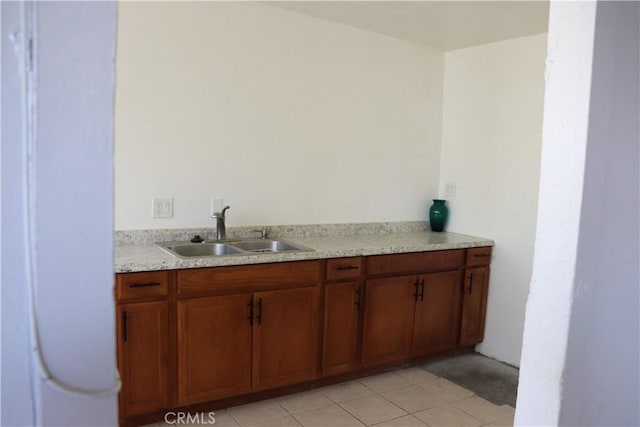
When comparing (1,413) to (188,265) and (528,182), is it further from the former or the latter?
(528,182)

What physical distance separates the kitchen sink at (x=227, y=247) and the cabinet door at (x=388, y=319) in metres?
0.55

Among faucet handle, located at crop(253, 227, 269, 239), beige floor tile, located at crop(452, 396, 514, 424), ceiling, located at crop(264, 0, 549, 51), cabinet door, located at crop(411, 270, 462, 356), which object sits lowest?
beige floor tile, located at crop(452, 396, 514, 424)

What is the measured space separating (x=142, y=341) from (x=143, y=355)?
2.7 inches

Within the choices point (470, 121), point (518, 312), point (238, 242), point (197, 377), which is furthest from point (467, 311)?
point (197, 377)

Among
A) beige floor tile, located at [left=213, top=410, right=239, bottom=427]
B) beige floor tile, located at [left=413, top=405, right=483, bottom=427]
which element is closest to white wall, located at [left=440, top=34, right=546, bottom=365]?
beige floor tile, located at [left=413, top=405, right=483, bottom=427]

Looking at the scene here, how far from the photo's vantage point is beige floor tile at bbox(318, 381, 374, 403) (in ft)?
9.44

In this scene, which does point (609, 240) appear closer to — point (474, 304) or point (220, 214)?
point (220, 214)

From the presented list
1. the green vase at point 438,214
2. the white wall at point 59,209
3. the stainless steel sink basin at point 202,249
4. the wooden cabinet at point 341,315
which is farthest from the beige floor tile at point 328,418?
the white wall at point 59,209

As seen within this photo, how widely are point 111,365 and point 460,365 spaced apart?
3.13 meters

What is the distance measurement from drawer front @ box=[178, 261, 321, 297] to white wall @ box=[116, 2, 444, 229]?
53 cm

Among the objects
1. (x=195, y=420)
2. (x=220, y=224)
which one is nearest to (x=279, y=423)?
(x=195, y=420)

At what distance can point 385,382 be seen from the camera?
3105mm

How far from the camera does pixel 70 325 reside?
2.04ft

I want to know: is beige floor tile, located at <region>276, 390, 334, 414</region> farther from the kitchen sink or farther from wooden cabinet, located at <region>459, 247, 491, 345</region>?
wooden cabinet, located at <region>459, 247, 491, 345</region>
